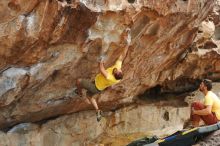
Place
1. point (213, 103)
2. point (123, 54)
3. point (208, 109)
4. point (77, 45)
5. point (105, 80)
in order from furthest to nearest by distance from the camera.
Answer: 1. point (123, 54)
2. point (77, 45)
3. point (105, 80)
4. point (213, 103)
5. point (208, 109)

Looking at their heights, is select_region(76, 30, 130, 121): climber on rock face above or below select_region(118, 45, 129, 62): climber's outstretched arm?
below

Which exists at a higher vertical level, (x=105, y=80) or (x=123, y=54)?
(x=123, y=54)

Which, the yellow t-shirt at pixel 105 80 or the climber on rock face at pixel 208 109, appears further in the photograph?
the yellow t-shirt at pixel 105 80

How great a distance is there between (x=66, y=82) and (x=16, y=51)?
1692mm

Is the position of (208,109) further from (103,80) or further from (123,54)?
(123,54)

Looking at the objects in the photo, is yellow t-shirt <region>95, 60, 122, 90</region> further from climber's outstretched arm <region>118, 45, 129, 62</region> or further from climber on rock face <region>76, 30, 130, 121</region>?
climber's outstretched arm <region>118, 45, 129, 62</region>

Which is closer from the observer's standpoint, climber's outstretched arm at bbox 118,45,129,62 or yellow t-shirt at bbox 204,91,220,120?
yellow t-shirt at bbox 204,91,220,120

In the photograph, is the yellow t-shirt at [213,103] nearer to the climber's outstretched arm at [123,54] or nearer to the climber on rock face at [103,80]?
the climber on rock face at [103,80]

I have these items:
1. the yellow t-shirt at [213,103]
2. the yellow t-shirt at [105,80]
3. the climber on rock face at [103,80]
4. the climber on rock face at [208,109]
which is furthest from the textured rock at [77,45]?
the yellow t-shirt at [213,103]

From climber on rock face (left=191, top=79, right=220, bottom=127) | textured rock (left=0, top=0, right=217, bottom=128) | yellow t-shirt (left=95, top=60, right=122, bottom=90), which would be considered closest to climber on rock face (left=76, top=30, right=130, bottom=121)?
yellow t-shirt (left=95, top=60, right=122, bottom=90)

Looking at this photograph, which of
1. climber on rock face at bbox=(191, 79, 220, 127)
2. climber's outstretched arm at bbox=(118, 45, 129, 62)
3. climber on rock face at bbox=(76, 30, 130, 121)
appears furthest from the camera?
climber's outstretched arm at bbox=(118, 45, 129, 62)

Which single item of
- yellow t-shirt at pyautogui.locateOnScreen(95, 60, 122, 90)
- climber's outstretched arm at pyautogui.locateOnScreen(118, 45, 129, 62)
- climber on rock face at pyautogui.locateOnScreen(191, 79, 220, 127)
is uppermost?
climber's outstretched arm at pyautogui.locateOnScreen(118, 45, 129, 62)

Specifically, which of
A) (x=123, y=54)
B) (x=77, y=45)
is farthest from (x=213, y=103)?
(x=77, y=45)

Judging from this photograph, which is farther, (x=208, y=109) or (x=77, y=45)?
(x=77, y=45)
